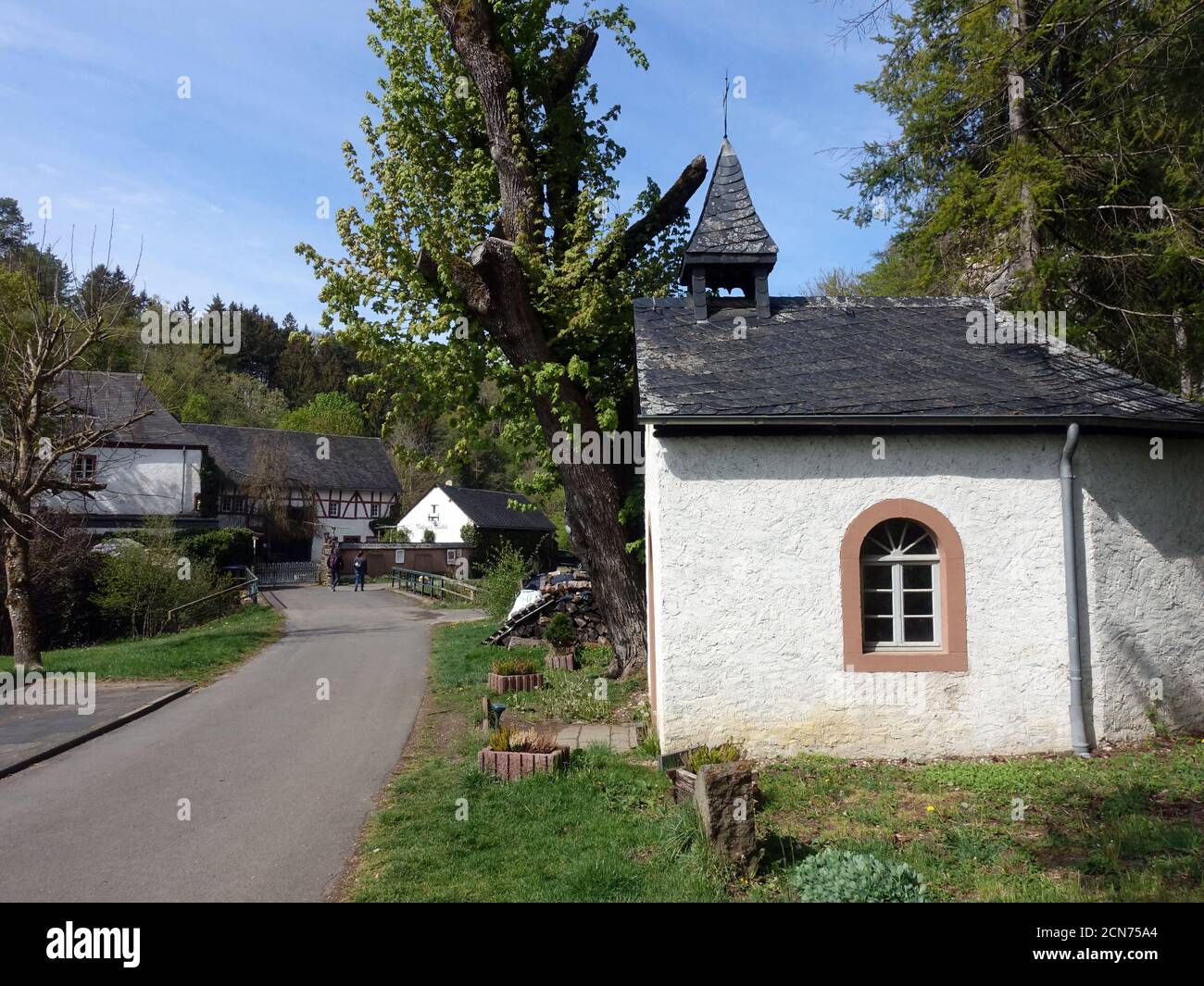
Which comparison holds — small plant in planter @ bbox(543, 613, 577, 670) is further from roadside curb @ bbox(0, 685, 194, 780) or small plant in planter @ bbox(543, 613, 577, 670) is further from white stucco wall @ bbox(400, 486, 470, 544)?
white stucco wall @ bbox(400, 486, 470, 544)

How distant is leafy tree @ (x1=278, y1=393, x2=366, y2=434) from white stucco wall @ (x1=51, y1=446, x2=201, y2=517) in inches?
814

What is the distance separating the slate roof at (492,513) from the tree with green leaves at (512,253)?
30.9m

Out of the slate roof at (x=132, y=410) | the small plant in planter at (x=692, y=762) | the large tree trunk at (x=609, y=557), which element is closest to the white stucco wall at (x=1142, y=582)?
the small plant in planter at (x=692, y=762)

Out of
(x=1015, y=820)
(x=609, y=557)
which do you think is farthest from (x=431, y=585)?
(x=1015, y=820)

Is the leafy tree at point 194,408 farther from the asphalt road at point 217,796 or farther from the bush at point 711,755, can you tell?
the bush at point 711,755

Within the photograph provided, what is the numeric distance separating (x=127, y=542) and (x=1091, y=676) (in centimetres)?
2228

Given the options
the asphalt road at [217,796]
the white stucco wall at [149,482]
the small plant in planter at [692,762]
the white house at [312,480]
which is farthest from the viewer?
the white house at [312,480]

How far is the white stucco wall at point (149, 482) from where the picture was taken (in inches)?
1519

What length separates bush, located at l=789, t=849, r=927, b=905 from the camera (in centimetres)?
461

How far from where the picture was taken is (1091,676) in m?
8.72

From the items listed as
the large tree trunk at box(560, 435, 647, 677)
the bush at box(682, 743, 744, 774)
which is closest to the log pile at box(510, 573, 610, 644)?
the large tree trunk at box(560, 435, 647, 677)
